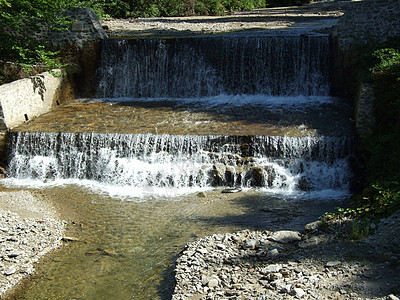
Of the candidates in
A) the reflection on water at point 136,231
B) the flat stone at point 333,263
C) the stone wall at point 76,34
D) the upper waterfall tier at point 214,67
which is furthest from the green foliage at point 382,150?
the stone wall at point 76,34

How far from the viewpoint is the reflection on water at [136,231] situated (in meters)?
5.29

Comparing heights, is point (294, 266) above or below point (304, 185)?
above

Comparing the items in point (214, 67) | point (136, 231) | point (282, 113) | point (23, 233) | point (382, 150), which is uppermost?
point (214, 67)

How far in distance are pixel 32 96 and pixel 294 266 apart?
8.15m

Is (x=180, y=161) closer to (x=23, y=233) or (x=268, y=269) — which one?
(x=23, y=233)

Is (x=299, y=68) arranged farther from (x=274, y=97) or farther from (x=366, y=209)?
(x=366, y=209)

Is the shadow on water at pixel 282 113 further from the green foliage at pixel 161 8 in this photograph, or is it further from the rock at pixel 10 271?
the green foliage at pixel 161 8

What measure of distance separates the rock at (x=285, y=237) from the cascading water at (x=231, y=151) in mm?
2319

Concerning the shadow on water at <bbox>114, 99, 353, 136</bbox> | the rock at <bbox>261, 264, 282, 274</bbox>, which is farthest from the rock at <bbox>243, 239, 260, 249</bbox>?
the shadow on water at <bbox>114, 99, 353, 136</bbox>

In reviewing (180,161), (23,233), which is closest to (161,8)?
(180,161)

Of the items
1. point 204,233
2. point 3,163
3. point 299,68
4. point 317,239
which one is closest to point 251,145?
point 204,233

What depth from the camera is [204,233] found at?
6.43m

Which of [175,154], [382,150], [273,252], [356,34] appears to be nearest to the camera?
A: [273,252]

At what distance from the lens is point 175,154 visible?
866 centimetres
